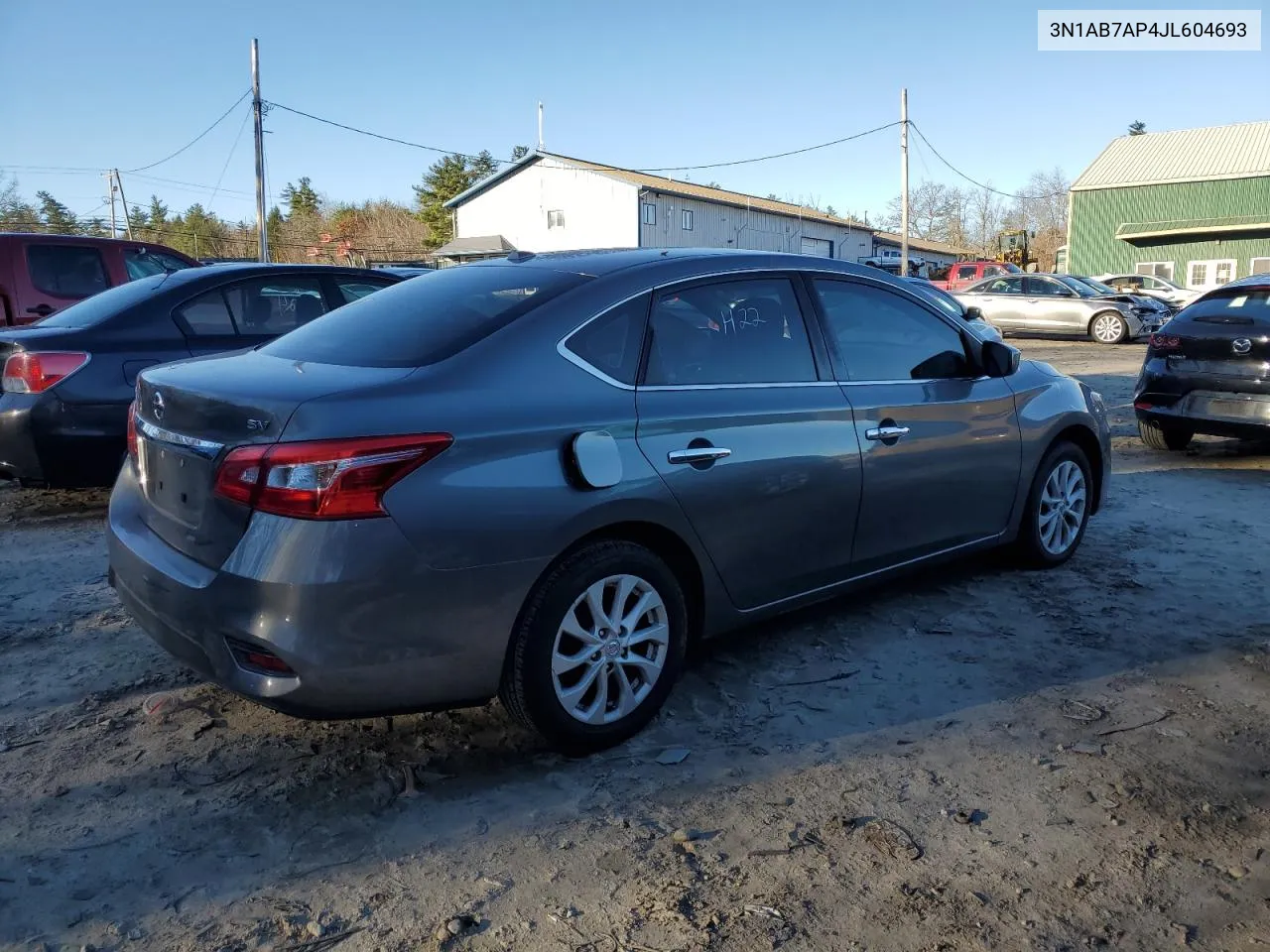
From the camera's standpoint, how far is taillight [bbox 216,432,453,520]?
262 cm

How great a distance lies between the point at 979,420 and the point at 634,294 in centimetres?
192

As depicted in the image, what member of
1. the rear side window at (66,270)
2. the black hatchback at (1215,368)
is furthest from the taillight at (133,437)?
the black hatchback at (1215,368)

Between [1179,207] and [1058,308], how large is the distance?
2074 cm

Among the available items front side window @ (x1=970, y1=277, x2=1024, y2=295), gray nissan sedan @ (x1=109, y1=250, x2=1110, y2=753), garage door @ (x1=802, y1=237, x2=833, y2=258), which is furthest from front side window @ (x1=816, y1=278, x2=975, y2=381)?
garage door @ (x1=802, y1=237, x2=833, y2=258)

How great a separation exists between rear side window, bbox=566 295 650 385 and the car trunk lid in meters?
0.58

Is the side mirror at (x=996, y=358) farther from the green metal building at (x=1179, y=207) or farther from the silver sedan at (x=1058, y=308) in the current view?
the green metal building at (x=1179, y=207)

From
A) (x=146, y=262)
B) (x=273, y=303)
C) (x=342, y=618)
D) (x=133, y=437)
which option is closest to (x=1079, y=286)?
(x=146, y=262)

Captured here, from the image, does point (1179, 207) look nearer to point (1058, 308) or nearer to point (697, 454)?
point (1058, 308)

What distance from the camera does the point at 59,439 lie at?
18.0ft

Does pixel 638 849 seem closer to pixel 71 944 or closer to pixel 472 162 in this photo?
pixel 71 944

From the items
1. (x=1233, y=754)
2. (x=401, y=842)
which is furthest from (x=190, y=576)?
(x=1233, y=754)

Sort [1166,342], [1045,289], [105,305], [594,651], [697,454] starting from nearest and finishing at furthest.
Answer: [594,651], [697,454], [105,305], [1166,342], [1045,289]

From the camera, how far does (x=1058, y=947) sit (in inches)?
90.9

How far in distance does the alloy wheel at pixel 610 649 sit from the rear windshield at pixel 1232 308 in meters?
6.41
